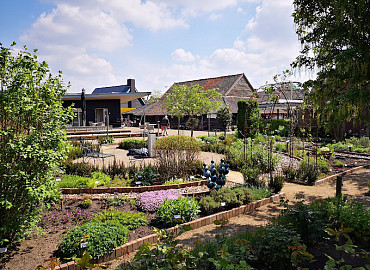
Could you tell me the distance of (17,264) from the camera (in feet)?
11.5

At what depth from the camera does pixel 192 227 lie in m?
4.85

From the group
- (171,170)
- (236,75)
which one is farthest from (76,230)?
(236,75)

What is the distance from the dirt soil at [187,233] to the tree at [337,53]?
200 cm

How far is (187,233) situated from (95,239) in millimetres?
1697

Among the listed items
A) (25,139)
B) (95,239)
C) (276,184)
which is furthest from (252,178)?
(25,139)

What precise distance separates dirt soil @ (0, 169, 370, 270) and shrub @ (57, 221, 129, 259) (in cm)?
22

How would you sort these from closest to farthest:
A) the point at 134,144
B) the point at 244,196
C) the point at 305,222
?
the point at 305,222, the point at 244,196, the point at 134,144

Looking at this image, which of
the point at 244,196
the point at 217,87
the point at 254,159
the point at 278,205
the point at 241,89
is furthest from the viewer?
the point at 217,87

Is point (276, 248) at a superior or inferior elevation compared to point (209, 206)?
superior

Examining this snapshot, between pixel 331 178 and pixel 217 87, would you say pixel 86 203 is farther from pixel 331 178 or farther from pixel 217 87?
pixel 217 87

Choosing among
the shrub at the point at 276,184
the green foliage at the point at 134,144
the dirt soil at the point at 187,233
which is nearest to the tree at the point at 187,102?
the green foliage at the point at 134,144

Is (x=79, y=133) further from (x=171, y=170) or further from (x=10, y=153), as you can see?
(x=10, y=153)

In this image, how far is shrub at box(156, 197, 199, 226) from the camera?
4793mm

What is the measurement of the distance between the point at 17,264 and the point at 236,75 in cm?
3732
